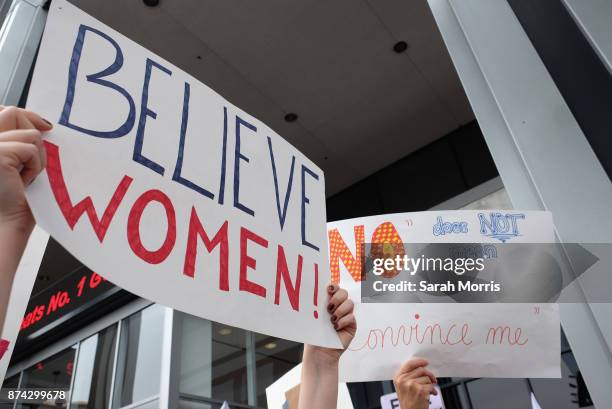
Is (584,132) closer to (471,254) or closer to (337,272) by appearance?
(471,254)

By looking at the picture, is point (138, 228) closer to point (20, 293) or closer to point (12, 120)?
point (12, 120)

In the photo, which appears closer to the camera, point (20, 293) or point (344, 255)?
point (20, 293)

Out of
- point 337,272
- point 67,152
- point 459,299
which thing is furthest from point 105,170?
point 459,299

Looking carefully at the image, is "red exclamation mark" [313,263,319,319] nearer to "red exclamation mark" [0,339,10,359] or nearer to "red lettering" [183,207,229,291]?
"red lettering" [183,207,229,291]

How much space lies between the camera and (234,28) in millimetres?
5652

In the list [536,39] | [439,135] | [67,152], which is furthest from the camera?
[439,135]

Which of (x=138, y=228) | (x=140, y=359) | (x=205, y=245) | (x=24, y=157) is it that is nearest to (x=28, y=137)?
(x=24, y=157)

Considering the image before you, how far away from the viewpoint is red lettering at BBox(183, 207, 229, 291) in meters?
0.73

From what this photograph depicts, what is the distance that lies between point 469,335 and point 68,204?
40.5 inches

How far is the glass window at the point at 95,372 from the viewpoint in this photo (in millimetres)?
5550

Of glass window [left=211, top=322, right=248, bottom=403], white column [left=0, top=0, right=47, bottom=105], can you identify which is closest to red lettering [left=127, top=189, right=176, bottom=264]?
white column [left=0, top=0, right=47, bottom=105]

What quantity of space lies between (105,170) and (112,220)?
8cm

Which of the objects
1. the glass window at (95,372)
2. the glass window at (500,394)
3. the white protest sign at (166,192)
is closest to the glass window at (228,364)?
the glass window at (95,372)

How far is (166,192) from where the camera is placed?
2.47 feet
